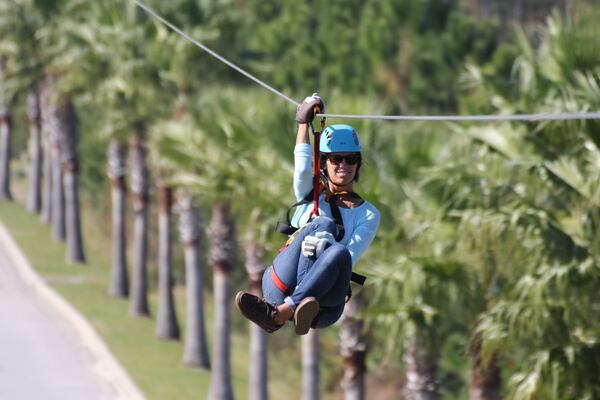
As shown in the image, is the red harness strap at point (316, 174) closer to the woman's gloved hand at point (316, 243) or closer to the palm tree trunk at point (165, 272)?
the woman's gloved hand at point (316, 243)

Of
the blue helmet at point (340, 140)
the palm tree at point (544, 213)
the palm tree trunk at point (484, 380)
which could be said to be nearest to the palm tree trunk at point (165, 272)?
the palm tree trunk at point (484, 380)

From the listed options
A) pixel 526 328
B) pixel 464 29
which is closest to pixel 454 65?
pixel 464 29

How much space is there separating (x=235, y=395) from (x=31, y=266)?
1346cm

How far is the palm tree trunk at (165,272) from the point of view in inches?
1312

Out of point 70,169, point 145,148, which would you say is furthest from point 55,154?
point 145,148

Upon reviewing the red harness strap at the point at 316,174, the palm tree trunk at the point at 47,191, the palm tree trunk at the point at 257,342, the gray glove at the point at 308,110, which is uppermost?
the gray glove at the point at 308,110

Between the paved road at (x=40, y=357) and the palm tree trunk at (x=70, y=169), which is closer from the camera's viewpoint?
the paved road at (x=40, y=357)

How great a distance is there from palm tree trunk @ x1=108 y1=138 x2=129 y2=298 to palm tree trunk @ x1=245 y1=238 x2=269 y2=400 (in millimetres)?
12854

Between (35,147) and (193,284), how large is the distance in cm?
2026

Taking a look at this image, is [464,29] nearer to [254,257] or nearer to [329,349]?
[329,349]

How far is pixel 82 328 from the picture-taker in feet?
111

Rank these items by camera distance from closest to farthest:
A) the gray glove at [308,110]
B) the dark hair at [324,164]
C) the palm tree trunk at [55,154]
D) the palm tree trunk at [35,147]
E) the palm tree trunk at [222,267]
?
the gray glove at [308,110], the dark hair at [324,164], the palm tree trunk at [222,267], the palm tree trunk at [55,154], the palm tree trunk at [35,147]

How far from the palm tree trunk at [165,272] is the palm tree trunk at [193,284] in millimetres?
1805

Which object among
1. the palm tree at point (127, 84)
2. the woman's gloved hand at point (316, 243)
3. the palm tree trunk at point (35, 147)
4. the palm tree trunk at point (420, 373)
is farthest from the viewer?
the palm tree trunk at point (35, 147)
